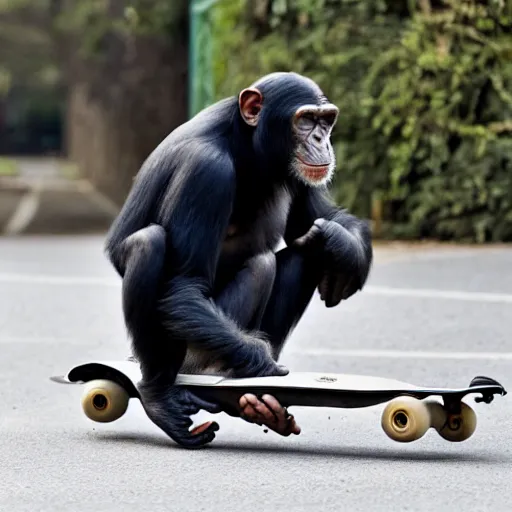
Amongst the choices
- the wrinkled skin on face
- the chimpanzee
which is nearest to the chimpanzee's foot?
the chimpanzee

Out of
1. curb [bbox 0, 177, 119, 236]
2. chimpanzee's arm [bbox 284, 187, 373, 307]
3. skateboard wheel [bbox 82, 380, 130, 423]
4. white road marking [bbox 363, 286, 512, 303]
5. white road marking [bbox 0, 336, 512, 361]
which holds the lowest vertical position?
curb [bbox 0, 177, 119, 236]

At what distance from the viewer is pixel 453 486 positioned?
573 cm

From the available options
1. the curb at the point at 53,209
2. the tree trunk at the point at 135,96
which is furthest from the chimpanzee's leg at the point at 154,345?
the tree trunk at the point at 135,96

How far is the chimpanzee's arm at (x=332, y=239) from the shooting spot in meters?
6.54

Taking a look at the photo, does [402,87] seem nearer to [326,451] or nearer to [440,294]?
[440,294]

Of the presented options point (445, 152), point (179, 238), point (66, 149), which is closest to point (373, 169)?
point (445, 152)

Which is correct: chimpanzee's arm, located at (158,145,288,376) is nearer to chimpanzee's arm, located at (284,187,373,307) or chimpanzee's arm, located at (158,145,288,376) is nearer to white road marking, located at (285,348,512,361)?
chimpanzee's arm, located at (284,187,373,307)

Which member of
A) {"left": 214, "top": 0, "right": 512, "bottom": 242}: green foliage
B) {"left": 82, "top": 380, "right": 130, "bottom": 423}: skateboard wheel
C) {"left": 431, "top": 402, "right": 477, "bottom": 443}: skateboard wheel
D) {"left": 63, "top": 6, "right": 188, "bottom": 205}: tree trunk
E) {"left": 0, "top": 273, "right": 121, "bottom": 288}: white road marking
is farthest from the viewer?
{"left": 63, "top": 6, "right": 188, "bottom": 205}: tree trunk

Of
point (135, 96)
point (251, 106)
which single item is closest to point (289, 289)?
point (251, 106)

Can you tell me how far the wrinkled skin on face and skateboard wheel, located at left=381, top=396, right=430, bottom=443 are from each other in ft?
2.95

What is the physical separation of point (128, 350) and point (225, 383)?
3514 mm

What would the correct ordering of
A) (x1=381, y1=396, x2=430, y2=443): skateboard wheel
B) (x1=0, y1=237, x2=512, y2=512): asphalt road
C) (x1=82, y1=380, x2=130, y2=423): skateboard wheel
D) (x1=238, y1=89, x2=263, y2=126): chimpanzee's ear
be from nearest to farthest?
(x1=0, y1=237, x2=512, y2=512): asphalt road → (x1=381, y1=396, x2=430, y2=443): skateboard wheel → (x1=238, y1=89, x2=263, y2=126): chimpanzee's ear → (x1=82, y1=380, x2=130, y2=423): skateboard wheel

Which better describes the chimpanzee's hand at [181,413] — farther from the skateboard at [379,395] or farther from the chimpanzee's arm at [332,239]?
the chimpanzee's arm at [332,239]

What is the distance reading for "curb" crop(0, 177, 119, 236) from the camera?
22.3 metres
